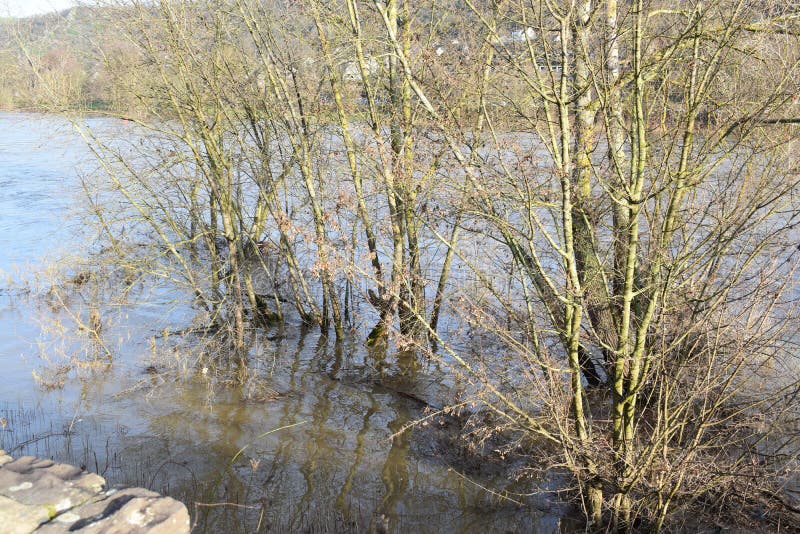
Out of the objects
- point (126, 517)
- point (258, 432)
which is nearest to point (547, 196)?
point (258, 432)

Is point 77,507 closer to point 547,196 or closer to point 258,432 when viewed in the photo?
point 258,432

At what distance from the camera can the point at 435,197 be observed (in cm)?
748

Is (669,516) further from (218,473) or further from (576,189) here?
(218,473)

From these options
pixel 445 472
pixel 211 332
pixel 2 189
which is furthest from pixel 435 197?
pixel 2 189

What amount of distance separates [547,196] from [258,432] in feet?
13.1

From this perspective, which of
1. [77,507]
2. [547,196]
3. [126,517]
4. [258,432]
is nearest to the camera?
[126,517]

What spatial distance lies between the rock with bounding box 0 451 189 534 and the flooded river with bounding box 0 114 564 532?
631mm

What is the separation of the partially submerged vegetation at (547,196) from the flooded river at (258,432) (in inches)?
21.9

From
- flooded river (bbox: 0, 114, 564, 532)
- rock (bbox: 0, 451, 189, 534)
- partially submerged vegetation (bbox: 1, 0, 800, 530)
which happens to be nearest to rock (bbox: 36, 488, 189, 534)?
rock (bbox: 0, 451, 189, 534)

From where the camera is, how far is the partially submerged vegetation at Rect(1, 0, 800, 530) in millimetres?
5262

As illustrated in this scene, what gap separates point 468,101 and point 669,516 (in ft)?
16.4

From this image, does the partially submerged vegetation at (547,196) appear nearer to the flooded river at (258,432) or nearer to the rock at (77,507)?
the flooded river at (258,432)

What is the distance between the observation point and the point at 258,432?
7672mm

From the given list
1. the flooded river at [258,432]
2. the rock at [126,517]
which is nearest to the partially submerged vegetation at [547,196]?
the flooded river at [258,432]
